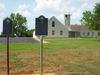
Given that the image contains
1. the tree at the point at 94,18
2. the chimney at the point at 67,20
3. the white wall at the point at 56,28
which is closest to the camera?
the tree at the point at 94,18

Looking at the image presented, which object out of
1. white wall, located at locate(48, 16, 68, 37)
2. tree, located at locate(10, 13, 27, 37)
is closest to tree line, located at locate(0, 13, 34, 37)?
tree, located at locate(10, 13, 27, 37)

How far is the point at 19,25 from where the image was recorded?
71.8 metres

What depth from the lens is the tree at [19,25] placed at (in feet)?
222

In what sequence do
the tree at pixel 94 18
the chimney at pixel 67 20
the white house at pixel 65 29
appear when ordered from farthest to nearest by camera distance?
1. the chimney at pixel 67 20
2. the white house at pixel 65 29
3. the tree at pixel 94 18

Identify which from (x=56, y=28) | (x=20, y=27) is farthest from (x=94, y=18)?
(x=20, y=27)

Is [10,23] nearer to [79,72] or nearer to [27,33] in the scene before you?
[79,72]

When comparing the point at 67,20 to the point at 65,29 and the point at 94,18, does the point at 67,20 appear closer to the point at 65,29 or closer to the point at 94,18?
the point at 65,29

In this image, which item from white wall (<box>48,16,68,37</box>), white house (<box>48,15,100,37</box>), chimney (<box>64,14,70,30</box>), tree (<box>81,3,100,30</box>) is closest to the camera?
tree (<box>81,3,100,30</box>)

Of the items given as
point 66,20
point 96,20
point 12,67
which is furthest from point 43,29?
point 66,20

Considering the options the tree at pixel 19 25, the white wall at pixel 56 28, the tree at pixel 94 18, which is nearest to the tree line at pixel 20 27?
the tree at pixel 19 25

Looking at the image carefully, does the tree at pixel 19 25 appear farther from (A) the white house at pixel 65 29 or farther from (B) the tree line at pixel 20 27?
(A) the white house at pixel 65 29

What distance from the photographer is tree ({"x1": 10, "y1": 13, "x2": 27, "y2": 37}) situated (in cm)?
6775

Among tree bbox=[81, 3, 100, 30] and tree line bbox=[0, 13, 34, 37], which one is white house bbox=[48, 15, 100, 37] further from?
tree bbox=[81, 3, 100, 30]

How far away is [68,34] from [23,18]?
61.1 ft
